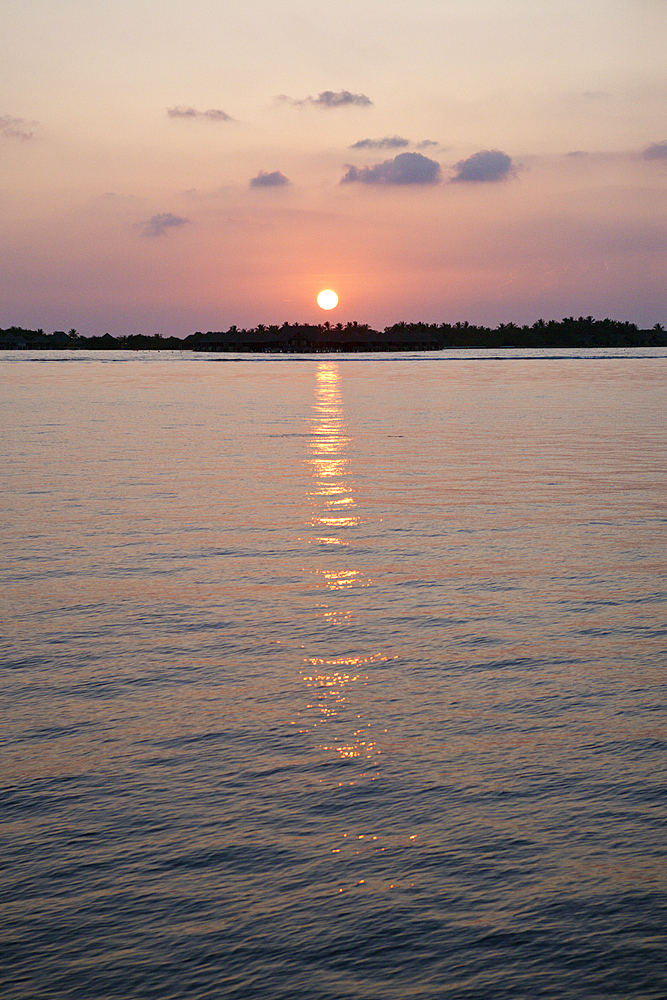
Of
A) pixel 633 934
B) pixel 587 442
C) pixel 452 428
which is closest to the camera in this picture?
pixel 633 934

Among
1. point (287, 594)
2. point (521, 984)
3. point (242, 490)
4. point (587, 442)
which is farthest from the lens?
point (587, 442)

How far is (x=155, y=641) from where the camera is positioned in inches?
435

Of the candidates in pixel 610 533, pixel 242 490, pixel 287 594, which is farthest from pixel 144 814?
pixel 242 490

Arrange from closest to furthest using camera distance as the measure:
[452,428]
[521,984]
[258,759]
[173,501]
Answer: [521,984]
[258,759]
[173,501]
[452,428]

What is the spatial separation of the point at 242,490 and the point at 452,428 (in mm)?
19328

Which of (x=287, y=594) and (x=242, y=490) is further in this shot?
(x=242, y=490)

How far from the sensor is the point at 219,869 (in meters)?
6.06

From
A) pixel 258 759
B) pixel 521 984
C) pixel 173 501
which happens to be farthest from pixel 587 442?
pixel 521 984

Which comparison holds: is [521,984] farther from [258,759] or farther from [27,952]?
[258,759]

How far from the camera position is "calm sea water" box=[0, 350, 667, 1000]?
208 inches

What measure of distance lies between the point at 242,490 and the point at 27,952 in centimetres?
1784

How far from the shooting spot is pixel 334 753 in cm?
785

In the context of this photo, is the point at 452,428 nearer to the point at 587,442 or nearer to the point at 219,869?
the point at 587,442

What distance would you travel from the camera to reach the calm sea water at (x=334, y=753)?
5.29 meters
